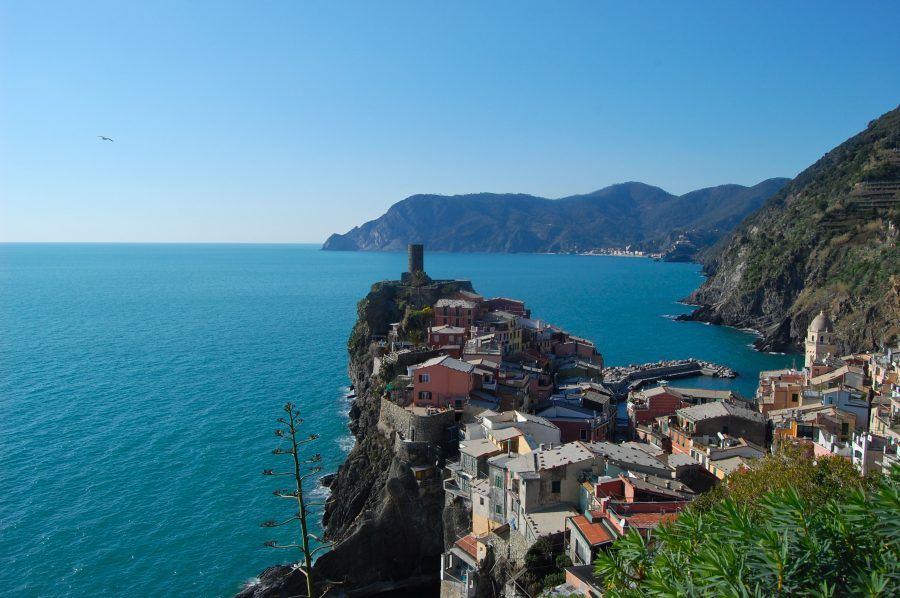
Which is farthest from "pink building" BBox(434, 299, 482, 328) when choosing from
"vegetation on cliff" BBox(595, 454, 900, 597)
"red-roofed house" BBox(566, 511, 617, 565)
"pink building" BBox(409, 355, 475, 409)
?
"vegetation on cliff" BBox(595, 454, 900, 597)

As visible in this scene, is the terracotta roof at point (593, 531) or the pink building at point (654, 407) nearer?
the terracotta roof at point (593, 531)

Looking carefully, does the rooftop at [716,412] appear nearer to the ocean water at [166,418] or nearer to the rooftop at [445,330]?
the rooftop at [445,330]

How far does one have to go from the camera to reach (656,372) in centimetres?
6488

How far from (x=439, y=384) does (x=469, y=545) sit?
12.6 metres

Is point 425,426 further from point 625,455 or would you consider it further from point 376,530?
point 625,455

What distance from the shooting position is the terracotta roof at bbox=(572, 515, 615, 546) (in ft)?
67.5

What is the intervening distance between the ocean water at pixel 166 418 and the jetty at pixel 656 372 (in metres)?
2.78

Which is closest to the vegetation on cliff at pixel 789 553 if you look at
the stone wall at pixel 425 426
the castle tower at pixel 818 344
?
the stone wall at pixel 425 426

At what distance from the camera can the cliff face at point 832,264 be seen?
7225cm

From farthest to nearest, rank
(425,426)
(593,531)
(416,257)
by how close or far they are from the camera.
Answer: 1. (416,257)
2. (425,426)
3. (593,531)

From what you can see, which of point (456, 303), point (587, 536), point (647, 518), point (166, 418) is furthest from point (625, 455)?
point (166, 418)

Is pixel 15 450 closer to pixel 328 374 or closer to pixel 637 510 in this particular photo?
pixel 328 374

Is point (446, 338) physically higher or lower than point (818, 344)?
higher

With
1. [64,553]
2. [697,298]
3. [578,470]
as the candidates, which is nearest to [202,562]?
[64,553]
